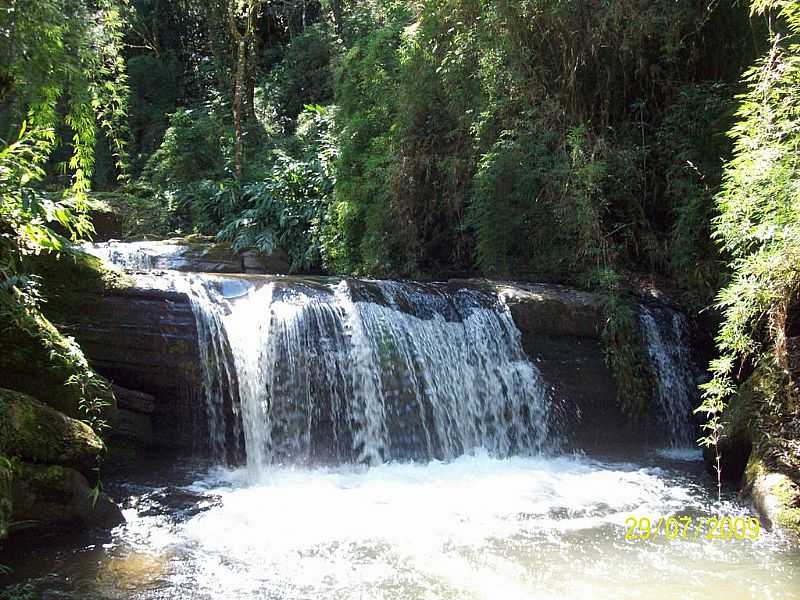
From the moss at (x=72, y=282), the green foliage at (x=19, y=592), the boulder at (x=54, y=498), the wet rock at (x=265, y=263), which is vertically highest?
the wet rock at (x=265, y=263)

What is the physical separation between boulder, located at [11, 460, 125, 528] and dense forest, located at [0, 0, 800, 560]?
649mm

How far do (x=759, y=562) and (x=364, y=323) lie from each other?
3.96m

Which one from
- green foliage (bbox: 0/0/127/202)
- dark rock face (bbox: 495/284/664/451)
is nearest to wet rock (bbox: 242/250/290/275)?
dark rock face (bbox: 495/284/664/451)

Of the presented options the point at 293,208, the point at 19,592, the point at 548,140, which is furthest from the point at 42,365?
the point at 293,208

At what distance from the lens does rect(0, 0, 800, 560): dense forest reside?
5.31m

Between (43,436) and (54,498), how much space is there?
39 centimetres

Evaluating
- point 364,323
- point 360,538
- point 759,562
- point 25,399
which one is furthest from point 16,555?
point 759,562

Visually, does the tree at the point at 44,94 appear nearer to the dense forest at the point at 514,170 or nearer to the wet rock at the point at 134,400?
the dense forest at the point at 514,170

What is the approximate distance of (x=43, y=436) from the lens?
4648mm

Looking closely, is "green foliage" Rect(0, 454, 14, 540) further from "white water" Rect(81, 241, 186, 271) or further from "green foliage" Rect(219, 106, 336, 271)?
"green foliage" Rect(219, 106, 336, 271)
